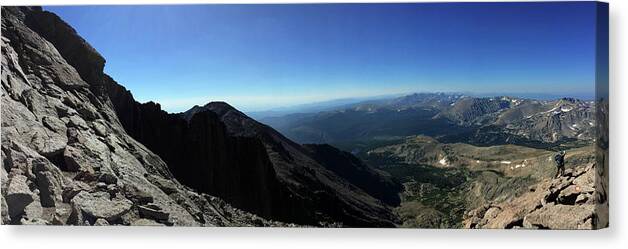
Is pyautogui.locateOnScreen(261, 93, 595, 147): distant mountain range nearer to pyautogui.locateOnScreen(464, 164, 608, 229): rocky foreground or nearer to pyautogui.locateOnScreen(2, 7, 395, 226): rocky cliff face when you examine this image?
pyautogui.locateOnScreen(2, 7, 395, 226): rocky cliff face

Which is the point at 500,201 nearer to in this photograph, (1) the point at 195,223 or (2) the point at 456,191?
(2) the point at 456,191

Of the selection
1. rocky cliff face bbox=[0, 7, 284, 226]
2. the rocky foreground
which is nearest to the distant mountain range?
the rocky foreground

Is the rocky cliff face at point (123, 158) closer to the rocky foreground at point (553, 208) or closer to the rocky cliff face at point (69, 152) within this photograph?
the rocky cliff face at point (69, 152)

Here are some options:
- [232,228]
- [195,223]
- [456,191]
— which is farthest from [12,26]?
[456,191]

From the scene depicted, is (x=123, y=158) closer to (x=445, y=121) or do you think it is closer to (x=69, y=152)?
(x=69, y=152)

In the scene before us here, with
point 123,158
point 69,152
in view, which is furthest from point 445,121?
point 69,152
